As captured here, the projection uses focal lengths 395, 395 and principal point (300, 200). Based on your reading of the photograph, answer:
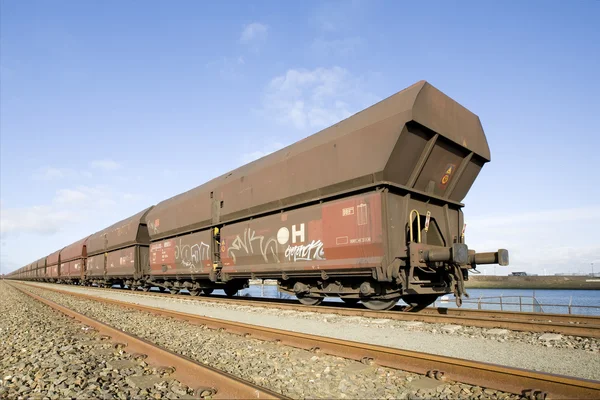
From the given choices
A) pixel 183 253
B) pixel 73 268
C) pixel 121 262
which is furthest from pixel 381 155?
pixel 73 268

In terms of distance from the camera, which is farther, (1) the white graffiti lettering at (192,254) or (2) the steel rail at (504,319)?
(1) the white graffiti lettering at (192,254)

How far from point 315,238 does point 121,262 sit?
56.3ft

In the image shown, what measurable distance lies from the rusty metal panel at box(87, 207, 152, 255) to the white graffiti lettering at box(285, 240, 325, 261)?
44.0 ft

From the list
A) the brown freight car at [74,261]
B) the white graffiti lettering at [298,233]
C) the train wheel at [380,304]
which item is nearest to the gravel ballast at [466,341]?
the train wheel at [380,304]

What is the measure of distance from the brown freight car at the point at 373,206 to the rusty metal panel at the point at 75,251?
23.9 metres

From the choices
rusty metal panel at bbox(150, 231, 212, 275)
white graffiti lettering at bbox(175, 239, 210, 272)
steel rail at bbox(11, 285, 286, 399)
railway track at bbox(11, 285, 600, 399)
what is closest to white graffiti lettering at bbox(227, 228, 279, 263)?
rusty metal panel at bbox(150, 231, 212, 275)

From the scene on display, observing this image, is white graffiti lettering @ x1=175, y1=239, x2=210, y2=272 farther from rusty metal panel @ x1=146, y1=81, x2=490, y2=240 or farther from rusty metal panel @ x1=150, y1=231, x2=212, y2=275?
rusty metal panel @ x1=146, y1=81, x2=490, y2=240

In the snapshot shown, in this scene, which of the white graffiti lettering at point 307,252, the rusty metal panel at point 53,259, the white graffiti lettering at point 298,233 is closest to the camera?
the white graffiti lettering at point 307,252

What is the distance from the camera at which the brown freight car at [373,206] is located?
27.8 feet

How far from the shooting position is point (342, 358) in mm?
4949

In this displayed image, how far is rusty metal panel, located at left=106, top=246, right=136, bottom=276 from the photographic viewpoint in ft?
70.7

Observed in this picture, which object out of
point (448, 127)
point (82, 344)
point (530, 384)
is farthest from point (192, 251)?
point (530, 384)

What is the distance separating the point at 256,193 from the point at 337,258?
4010 mm

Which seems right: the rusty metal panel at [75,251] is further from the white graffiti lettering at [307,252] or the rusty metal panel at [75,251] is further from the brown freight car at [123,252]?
the white graffiti lettering at [307,252]
